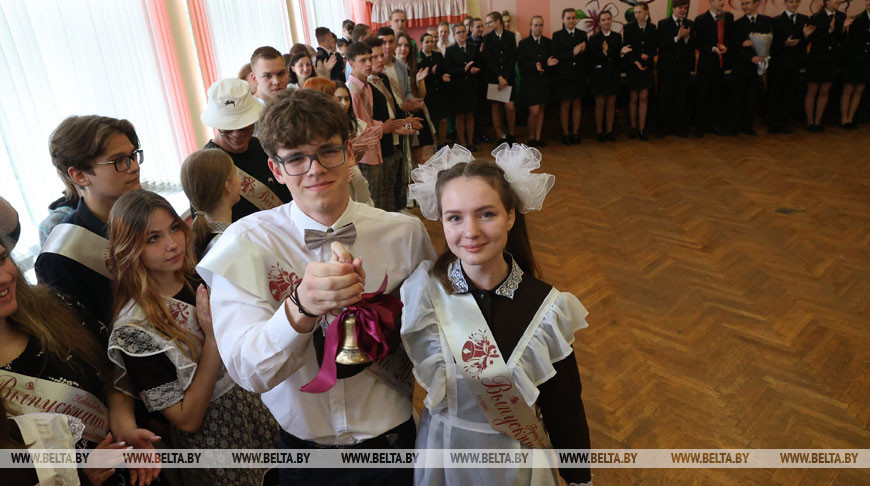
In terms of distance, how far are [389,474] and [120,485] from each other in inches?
30.4

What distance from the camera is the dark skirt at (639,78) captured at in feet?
24.3

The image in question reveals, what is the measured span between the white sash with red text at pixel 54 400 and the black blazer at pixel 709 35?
25.3ft

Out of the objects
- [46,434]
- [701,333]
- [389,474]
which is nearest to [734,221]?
[701,333]

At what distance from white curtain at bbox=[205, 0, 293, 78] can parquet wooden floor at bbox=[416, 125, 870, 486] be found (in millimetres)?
2550

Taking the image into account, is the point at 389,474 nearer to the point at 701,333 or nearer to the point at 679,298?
the point at 701,333

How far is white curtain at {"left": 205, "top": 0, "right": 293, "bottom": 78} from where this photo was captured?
Answer: 5.19 meters

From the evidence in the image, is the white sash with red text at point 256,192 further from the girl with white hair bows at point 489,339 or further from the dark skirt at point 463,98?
the dark skirt at point 463,98

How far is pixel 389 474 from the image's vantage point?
56.8 inches

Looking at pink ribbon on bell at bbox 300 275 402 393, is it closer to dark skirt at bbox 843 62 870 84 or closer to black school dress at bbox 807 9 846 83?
black school dress at bbox 807 9 846 83

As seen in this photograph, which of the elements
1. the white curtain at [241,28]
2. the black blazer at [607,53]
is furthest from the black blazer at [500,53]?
the white curtain at [241,28]

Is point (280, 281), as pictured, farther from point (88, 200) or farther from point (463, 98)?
point (463, 98)

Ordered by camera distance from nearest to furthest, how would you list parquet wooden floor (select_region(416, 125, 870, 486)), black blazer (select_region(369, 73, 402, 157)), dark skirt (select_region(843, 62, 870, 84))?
parquet wooden floor (select_region(416, 125, 870, 486)), black blazer (select_region(369, 73, 402, 157)), dark skirt (select_region(843, 62, 870, 84))

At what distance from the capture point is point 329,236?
4.40 ft

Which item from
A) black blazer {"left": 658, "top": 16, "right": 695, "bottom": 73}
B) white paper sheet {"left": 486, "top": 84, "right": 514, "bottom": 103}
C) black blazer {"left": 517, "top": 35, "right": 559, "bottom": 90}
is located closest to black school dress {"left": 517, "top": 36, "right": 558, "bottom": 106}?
black blazer {"left": 517, "top": 35, "right": 559, "bottom": 90}
